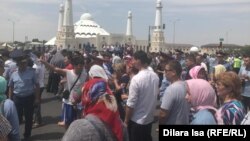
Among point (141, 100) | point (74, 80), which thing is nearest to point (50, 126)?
point (74, 80)

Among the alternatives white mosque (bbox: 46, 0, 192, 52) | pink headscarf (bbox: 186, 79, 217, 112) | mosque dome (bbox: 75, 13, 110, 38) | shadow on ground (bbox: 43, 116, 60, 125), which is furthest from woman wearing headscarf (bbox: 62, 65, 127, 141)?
mosque dome (bbox: 75, 13, 110, 38)

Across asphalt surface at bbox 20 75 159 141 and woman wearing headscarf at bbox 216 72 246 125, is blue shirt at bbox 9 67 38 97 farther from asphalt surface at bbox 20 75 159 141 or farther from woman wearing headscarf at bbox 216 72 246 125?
woman wearing headscarf at bbox 216 72 246 125

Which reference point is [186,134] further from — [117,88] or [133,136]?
→ [117,88]

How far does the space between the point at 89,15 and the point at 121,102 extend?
4735 inches

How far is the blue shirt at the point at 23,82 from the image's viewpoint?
8336mm

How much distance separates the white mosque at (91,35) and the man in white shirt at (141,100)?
83.3 meters

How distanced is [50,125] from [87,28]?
110869 millimetres

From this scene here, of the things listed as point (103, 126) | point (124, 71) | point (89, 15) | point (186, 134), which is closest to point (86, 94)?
point (103, 126)

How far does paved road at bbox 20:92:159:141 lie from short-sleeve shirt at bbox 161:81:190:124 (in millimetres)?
3458

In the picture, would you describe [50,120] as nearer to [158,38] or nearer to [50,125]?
[50,125]

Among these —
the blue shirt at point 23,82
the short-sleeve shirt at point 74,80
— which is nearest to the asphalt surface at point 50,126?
the blue shirt at point 23,82

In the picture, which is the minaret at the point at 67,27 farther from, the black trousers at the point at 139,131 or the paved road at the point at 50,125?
the black trousers at the point at 139,131

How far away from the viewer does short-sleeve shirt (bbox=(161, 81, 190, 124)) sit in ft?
17.6

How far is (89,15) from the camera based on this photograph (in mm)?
125812
